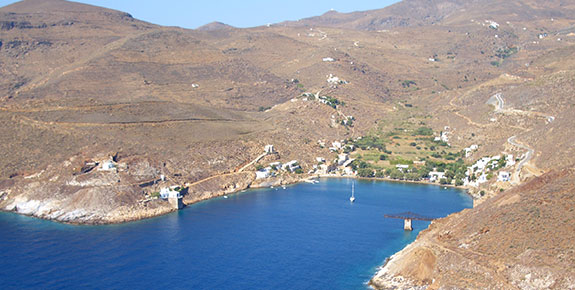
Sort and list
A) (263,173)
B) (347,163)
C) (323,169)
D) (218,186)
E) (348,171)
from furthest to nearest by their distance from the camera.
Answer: (347,163) < (348,171) < (323,169) < (263,173) < (218,186)

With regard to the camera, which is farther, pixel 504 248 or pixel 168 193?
pixel 168 193

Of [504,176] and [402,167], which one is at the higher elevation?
[504,176]

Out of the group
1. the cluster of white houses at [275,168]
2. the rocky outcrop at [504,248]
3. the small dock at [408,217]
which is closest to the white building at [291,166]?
the cluster of white houses at [275,168]

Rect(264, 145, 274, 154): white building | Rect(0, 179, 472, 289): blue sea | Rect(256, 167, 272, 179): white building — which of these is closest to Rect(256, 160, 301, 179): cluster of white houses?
Rect(256, 167, 272, 179): white building

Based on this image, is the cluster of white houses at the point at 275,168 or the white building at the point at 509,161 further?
the cluster of white houses at the point at 275,168

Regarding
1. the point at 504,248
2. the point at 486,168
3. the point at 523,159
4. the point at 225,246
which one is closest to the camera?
the point at 504,248

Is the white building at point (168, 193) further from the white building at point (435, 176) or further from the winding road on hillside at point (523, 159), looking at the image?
the winding road on hillside at point (523, 159)

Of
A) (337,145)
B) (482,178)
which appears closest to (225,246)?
(482,178)

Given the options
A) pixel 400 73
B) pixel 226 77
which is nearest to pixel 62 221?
pixel 226 77

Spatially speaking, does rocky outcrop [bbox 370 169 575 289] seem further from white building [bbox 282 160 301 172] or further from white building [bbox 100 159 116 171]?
white building [bbox 282 160 301 172]

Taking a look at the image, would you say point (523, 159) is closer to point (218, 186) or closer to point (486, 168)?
point (486, 168)

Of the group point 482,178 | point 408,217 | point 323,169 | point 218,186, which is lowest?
point 408,217
